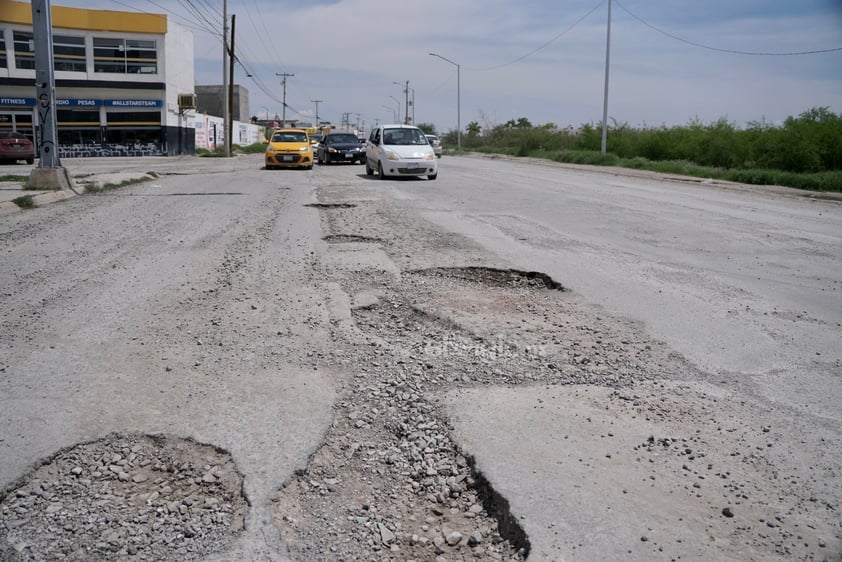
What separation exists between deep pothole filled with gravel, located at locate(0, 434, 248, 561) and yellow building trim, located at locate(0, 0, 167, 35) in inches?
1801

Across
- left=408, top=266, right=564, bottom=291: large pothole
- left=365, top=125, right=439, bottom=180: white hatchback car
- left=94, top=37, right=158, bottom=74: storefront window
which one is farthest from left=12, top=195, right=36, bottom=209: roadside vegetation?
left=94, top=37, right=158, bottom=74: storefront window

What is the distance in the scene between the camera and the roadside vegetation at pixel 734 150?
1046 inches

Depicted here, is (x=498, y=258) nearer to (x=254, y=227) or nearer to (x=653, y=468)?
(x=254, y=227)

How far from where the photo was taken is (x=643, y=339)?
17.2ft

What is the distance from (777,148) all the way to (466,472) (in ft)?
102

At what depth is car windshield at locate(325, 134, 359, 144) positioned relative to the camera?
31641 millimetres

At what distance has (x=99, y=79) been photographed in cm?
4316

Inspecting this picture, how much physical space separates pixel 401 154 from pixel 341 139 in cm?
1191

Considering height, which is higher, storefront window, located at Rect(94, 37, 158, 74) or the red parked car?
storefront window, located at Rect(94, 37, 158, 74)

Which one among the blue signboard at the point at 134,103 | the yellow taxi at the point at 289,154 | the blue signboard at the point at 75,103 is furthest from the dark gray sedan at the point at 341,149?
the blue signboard at the point at 75,103

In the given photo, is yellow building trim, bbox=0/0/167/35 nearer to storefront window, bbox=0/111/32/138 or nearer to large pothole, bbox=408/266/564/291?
storefront window, bbox=0/111/32/138

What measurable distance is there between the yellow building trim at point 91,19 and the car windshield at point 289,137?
69.0ft

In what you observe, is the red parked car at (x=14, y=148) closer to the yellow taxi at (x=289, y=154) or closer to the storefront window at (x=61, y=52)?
the yellow taxi at (x=289, y=154)

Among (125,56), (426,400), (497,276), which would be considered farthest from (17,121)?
(426,400)
